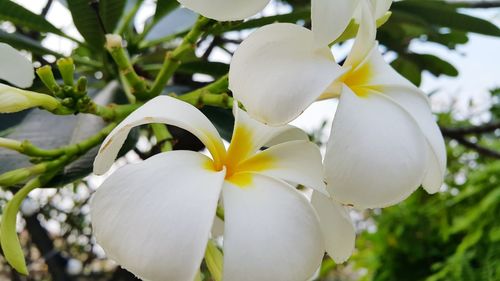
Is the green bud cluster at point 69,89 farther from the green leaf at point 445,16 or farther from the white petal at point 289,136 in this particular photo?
the green leaf at point 445,16

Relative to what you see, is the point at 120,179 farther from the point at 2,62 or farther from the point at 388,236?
the point at 388,236

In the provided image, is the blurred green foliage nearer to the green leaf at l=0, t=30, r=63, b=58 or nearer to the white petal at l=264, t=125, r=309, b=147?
the green leaf at l=0, t=30, r=63, b=58

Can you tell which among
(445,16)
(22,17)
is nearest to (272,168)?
(22,17)

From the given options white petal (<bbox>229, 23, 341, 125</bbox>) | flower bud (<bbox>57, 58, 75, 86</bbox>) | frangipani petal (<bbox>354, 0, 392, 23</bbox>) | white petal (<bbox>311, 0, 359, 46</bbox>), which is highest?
white petal (<bbox>311, 0, 359, 46</bbox>)

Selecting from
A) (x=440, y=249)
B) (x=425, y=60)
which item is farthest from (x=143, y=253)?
(x=440, y=249)

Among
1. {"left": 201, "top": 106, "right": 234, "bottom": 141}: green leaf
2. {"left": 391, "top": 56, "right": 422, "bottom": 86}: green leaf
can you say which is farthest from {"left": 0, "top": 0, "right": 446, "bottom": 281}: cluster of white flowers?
{"left": 391, "top": 56, "right": 422, "bottom": 86}: green leaf

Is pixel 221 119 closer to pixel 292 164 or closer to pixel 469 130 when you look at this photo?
pixel 292 164
